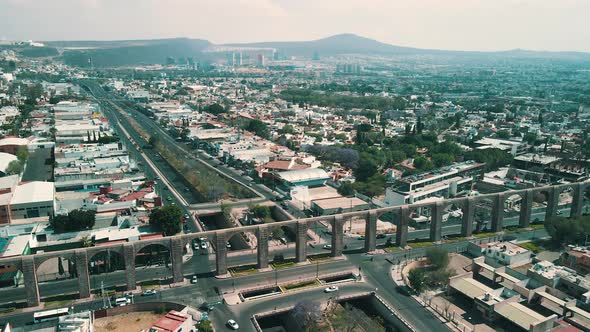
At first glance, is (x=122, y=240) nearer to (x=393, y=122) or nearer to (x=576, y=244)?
(x=576, y=244)

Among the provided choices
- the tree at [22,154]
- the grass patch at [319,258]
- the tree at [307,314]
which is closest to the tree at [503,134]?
the grass patch at [319,258]

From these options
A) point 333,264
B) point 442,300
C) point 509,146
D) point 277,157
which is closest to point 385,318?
point 442,300

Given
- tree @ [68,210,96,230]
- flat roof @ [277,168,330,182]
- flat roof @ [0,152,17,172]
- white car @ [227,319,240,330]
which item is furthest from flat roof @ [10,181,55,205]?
white car @ [227,319,240,330]

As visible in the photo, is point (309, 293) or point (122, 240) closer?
point (309, 293)

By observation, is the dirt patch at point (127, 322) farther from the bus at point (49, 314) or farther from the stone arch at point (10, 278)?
the stone arch at point (10, 278)

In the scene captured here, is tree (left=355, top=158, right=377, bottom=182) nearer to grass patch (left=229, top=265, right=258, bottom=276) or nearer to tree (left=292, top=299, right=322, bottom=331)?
grass patch (left=229, top=265, right=258, bottom=276)

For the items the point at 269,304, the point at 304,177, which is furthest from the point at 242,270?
the point at 304,177

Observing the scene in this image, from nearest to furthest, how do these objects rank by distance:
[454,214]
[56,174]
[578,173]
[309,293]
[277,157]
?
1. [309,293]
2. [454,214]
3. [56,174]
4. [578,173]
5. [277,157]
